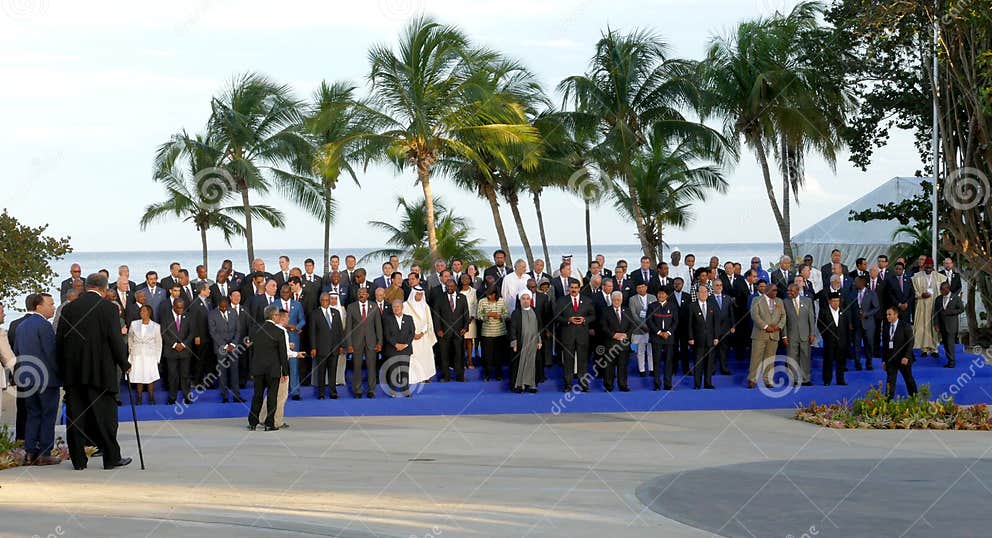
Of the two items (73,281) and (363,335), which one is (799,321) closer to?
(363,335)

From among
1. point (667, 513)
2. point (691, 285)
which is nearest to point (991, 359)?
point (691, 285)

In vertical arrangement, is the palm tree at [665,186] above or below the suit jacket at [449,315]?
above

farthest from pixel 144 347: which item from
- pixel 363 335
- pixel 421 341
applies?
pixel 421 341

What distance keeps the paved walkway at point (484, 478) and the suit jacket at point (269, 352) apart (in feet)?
3.03

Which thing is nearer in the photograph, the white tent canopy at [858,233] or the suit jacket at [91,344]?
the suit jacket at [91,344]

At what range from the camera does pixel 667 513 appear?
10438 mm

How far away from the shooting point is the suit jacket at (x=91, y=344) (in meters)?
11.9

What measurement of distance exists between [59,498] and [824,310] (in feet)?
44.4

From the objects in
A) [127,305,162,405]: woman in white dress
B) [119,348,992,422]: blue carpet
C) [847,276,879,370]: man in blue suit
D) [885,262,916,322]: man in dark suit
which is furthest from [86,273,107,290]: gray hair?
[885,262,916,322]: man in dark suit

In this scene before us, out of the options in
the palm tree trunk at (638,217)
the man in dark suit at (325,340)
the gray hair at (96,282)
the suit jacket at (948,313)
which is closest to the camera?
the gray hair at (96,282)

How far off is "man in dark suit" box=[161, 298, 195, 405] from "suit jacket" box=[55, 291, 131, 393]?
243 inches

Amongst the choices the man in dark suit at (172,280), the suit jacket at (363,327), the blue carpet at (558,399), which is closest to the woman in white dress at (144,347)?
the blue carpet at (558,399)

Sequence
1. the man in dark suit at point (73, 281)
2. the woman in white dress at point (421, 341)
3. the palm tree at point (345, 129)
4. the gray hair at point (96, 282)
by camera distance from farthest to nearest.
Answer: the palm tree at point (345, 129), the woman in white dress at point (421, 341), the man in dark suit at point (73, 281), the gray hair at point (96, 282)

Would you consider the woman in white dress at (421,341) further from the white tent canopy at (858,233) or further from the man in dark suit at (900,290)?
the white tent canopy at (858,233)
